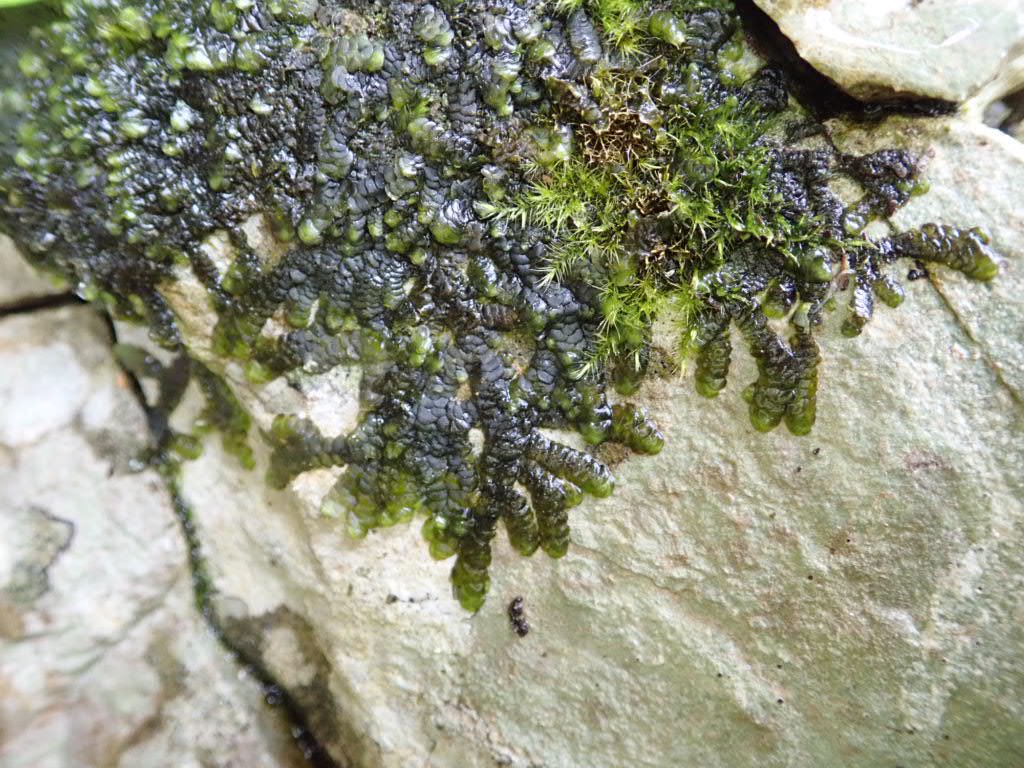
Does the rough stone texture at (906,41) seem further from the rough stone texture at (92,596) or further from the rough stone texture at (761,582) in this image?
the rough stone texture at (92,596)

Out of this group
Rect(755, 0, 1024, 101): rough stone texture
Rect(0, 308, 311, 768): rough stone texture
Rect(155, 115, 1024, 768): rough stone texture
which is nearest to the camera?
Rect(755, 0, 1024, 101): rough stone texture

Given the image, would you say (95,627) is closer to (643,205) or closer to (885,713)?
(643,205)

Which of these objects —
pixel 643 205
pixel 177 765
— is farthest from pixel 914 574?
pixel 177 765

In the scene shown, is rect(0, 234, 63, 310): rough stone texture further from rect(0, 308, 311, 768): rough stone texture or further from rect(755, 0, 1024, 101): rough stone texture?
rect(755, 0, 1024, 101): rough stone texture

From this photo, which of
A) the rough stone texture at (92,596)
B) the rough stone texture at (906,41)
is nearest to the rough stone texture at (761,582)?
the rough stone texture at (906,41)

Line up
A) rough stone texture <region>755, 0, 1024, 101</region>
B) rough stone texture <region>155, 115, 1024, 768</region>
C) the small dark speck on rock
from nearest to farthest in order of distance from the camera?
rough stone texture <region>755, 0, 1024, 101</region>, rough stone texture <region>155, 115, 1024, 768</region>, the small dark speck on rock

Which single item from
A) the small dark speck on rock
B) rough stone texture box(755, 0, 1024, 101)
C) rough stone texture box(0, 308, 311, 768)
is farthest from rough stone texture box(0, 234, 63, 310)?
rough stone texture box(755, 0, 1024, 101)

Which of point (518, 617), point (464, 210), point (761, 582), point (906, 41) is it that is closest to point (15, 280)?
point (464, 210)
